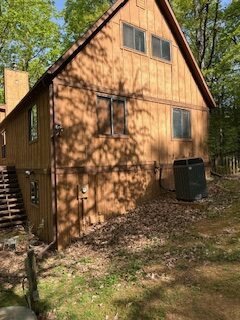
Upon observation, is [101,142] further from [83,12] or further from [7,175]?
[83,12]

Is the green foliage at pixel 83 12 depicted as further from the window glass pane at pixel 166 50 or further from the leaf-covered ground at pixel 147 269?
the leaf-covered ground at pixel 147 269

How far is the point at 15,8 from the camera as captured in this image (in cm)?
2947

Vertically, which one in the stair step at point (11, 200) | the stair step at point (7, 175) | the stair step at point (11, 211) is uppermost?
the stair step at point (7, 175)

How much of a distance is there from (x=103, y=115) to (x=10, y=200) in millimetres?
5737

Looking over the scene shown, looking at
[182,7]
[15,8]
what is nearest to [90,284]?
[182,7]

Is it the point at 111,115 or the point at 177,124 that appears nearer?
the point at 111,115

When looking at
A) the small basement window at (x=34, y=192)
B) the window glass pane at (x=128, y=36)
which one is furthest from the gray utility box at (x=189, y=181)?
the small basement window at (x=34, y=192)

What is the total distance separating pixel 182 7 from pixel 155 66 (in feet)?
38.2

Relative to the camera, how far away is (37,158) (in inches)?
475

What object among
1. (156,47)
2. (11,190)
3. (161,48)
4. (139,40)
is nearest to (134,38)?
(139,40)

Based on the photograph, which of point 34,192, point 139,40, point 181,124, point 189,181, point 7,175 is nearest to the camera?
point 189,181

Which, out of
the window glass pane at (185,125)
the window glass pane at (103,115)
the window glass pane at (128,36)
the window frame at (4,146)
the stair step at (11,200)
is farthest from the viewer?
the window frame at (4,146)

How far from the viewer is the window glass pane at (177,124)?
14.9m

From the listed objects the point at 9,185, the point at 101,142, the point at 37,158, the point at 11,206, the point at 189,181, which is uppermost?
the point at 101,142
